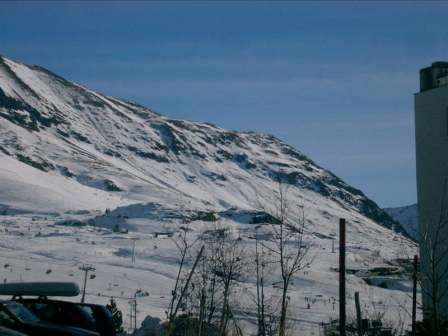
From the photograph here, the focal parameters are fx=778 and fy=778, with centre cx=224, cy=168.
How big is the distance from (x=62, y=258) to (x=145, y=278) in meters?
13.6

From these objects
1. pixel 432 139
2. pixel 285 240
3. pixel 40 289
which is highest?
pixel 432 139

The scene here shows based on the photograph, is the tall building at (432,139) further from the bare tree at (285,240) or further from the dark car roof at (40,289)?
the dark car roof at (40,289)

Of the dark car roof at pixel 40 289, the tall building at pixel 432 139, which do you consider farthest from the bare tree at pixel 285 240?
the tall building at pixel 432 139

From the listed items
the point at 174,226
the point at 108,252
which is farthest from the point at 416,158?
the point at 174,226

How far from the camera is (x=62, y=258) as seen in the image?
253 ft

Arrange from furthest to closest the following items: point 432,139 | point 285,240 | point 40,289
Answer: point 432,139
point 285,240
point 40,289

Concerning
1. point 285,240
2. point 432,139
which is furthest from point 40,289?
point 432,139

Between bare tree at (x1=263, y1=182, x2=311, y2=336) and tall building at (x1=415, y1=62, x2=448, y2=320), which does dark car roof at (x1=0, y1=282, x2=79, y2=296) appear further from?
tall building at (x1=415, y1=62, x2=448, y2=320)

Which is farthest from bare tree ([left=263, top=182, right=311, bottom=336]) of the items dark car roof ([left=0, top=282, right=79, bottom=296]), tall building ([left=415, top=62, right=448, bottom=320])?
tall building ([left=415, top=62, right=448, bottom=320])

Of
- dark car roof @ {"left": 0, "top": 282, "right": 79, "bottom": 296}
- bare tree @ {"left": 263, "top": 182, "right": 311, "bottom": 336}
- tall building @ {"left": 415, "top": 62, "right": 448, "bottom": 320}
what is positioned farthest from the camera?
tall building @ {"left": 415, "top": 62, "right": 448, "bottom": 320}

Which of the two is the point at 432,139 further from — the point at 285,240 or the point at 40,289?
the point at 40,289

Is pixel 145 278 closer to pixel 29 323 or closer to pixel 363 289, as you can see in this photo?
pixel 363 289

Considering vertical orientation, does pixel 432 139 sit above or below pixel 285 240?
above

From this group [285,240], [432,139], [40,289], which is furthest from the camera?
[432,139]
